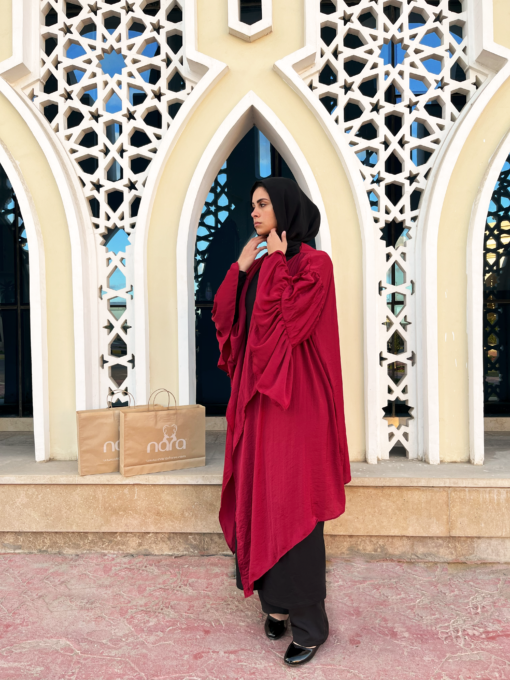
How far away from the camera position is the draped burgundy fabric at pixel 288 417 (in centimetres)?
193

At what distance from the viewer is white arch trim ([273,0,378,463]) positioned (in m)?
2.89

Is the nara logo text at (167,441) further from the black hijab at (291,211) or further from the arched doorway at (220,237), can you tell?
the arched doorway at (220,237)

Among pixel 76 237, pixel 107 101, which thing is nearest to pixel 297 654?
pixel 76 237

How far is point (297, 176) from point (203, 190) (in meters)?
0.60

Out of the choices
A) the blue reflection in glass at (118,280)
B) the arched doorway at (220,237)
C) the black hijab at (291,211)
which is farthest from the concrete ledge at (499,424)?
the blue reflection in glass at (118,280)

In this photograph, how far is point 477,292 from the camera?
2873 mm

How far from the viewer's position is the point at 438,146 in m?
2.97

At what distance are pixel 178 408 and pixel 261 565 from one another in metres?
1.10

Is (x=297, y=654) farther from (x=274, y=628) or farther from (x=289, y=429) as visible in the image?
(x=289, y=429)

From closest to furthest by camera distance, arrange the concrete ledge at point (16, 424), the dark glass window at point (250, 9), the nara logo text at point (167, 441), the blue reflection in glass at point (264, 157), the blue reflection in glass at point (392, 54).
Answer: the nara logo text at point (167, 441) → the dark glass window at point (250, 9) → the blue reflection in glass at point (392, 54) → the concrete ledge at point (16, 424) → the blue reflection in glass at point (264, 157)

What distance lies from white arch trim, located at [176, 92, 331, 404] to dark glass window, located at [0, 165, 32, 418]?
102 inches

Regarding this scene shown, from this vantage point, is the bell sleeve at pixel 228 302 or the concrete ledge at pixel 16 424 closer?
the bell sleeve at pixel 228 302

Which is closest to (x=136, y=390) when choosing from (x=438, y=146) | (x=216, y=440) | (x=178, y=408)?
(x=178, y=408)

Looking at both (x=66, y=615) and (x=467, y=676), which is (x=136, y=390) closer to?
(x=66, y=615)
